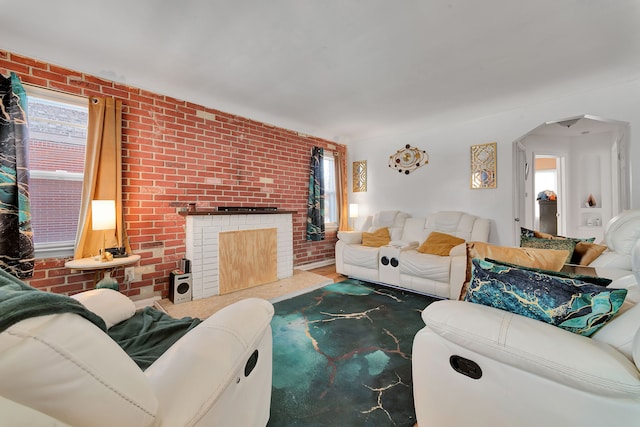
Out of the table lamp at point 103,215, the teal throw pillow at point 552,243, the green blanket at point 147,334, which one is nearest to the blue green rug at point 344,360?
the green blanket at point 147,334

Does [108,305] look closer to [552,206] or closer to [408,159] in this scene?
[408,159]

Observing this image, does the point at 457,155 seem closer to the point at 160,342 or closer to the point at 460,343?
the point at 460,343

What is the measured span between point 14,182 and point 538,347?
11.0 ft

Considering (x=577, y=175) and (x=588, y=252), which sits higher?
(x=577, y=175)

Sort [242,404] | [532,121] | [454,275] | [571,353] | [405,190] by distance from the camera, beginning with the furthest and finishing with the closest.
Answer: [405,190], [532,121], [454,275], [242,404], [571,353]

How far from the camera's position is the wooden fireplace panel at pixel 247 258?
117 inches

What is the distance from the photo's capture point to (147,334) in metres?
1.19

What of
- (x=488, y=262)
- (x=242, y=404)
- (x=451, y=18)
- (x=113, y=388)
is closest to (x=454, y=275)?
(x=488, y=262)

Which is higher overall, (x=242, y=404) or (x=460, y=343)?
(x=460, y=343)

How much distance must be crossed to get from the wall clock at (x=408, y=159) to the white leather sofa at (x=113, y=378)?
4022 millimetres

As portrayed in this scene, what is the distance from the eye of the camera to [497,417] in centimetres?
90

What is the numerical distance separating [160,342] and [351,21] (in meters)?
2.28

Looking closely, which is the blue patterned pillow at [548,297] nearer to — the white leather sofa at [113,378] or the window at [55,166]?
the white leather sofa at [113,378]

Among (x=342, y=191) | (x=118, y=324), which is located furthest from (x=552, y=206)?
(x=118, y=324)
